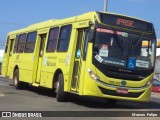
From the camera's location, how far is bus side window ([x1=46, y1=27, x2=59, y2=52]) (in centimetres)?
1893

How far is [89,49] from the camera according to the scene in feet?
50.9

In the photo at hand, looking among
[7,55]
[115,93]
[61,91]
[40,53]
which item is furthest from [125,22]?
[7,55]

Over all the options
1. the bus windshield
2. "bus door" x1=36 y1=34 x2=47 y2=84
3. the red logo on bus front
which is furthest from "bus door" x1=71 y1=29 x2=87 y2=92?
"bus door" x1=36 y1=34 x2=47 y2=84

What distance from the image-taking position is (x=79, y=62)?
16219 mm

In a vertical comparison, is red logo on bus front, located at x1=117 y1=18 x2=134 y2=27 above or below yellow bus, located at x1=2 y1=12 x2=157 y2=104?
above

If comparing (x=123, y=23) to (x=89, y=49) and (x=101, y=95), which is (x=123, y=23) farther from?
(x=101, y=95)

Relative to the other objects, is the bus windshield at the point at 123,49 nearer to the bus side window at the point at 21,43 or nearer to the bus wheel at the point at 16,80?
the bus side window at the point at 21,43

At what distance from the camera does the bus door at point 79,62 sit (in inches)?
626

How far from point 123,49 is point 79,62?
1.58 m

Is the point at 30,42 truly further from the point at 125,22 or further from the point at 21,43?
the point at 125,22

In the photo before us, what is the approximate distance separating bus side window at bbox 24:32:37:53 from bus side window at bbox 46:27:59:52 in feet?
7.49

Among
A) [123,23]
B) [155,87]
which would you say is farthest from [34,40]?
[155,87]

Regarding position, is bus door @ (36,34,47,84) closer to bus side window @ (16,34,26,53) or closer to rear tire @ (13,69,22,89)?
bus side window @ (16,34,26,53)

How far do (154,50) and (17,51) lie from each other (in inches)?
406
